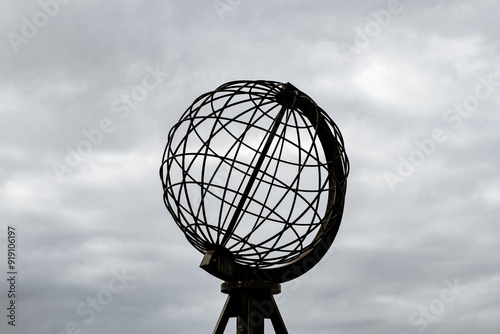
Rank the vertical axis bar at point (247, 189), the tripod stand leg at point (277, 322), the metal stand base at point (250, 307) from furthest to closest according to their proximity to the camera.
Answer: the tripod stand leg at point (277, 322) → the metal stand base at point (250, 307) → the vertical axis bar at point (247, 189)

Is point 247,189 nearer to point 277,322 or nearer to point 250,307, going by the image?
point 250,307

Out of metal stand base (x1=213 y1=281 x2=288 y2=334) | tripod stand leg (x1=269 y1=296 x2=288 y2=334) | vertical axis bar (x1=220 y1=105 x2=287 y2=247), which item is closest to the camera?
vertical axis bar (x1=220 y1=105 x2=287 y2=247)

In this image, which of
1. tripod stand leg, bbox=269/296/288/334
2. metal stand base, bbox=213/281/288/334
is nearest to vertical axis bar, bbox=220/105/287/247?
metal stand base, bbox=213/281/288/334

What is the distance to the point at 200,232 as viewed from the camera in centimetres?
691

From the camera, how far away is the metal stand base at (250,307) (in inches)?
274

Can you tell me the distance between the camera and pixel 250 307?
22.8 feet

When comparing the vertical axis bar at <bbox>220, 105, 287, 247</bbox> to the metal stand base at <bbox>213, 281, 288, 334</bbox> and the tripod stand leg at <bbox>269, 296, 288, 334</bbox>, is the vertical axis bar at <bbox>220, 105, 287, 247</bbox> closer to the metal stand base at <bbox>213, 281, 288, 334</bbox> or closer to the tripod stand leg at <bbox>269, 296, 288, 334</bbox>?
the metal stand base at <bbox>213, 281, 288, 334</bbox>

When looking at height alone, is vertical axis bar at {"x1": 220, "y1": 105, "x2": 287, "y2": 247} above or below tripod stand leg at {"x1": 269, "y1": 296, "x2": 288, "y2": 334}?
above

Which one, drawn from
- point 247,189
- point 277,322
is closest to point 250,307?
point 277,322

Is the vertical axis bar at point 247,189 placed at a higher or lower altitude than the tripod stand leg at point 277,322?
higher

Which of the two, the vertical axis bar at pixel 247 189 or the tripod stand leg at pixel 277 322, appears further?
the tripod stand leg at pixel 277 322

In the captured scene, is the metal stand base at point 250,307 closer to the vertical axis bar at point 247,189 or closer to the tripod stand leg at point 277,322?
the tripod stand leg at point 277,322

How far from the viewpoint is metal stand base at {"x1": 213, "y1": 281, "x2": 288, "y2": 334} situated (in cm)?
695

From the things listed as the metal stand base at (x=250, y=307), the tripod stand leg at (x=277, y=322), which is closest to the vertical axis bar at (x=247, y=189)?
the metal stand base at (x=250, y=307)
